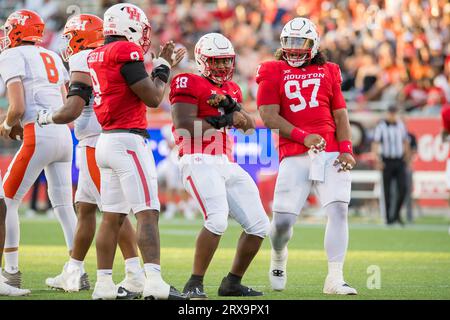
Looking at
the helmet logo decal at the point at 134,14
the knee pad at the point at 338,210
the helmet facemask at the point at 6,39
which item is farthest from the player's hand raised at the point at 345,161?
the helmet facemask at the point at 6,39

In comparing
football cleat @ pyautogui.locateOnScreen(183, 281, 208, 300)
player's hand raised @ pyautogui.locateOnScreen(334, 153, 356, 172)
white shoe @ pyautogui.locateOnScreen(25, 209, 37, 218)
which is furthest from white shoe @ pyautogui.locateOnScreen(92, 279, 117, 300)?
white shoe @ pyautogui.locateOnScreen(25, 209, 37, 218)

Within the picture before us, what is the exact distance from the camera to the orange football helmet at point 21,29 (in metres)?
8.18

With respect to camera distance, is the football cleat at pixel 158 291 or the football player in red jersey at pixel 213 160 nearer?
the football cleat at pixel 158 291

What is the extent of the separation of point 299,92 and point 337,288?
1.63 meters

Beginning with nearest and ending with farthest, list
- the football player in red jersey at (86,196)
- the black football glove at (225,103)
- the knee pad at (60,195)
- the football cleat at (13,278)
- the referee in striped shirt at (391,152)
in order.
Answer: the black football glove at (225,103), the football player in red jersey at (86,196), the football cleat at (13,278), the knee pad at (60,195), the referee in striped shirt at (391,152)

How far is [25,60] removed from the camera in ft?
26.6

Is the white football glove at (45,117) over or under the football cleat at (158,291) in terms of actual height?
over

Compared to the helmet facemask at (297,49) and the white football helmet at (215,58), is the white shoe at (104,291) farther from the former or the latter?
the helmet facemask at (297,49)

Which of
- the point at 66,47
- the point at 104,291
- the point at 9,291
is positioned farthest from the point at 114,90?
the point at 9,291

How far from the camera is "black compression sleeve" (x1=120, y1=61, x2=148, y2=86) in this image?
22.5ft

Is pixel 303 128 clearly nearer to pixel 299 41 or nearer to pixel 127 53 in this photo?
pixel 299 41

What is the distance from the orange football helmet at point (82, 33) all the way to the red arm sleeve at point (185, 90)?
957 mm
